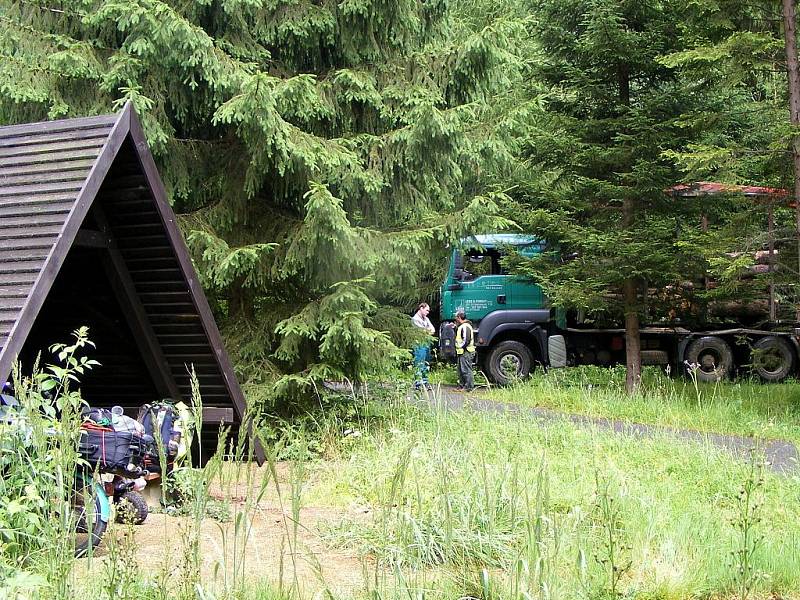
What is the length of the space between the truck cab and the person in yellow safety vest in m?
0.81

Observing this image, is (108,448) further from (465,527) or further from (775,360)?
(775,360)

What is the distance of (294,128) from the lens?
885 cm

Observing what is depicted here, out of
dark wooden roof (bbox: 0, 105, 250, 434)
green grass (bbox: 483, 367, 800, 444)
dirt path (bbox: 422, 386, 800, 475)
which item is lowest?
dirt path (bbox: 422, 386, 800, 475)

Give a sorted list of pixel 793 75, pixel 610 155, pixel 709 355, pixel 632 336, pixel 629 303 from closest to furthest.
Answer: pixel 793 75 < pixel 610 155 < pixel 629 303 < pixel 632 336 < pixel 709 355

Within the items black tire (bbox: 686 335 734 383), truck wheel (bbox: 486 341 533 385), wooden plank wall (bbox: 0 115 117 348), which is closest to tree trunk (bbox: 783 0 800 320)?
black tire (bbox: 686 335 734 383)

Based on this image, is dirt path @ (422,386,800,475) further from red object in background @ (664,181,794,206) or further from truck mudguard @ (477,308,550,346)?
truck mudguard @ (477,308,550,346)

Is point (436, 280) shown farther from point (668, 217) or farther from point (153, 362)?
point (153, 362)

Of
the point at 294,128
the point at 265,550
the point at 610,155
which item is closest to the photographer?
the point at 265,550

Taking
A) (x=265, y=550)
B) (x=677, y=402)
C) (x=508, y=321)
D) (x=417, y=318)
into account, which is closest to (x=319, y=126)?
(x=265, y=550)

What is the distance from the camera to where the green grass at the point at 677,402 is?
10.3 meters

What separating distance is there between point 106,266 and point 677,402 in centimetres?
832

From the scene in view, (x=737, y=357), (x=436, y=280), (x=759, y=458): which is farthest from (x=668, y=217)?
(x=759, y=458)

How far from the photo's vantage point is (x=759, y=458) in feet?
15.0

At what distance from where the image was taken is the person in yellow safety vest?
15.4 m
